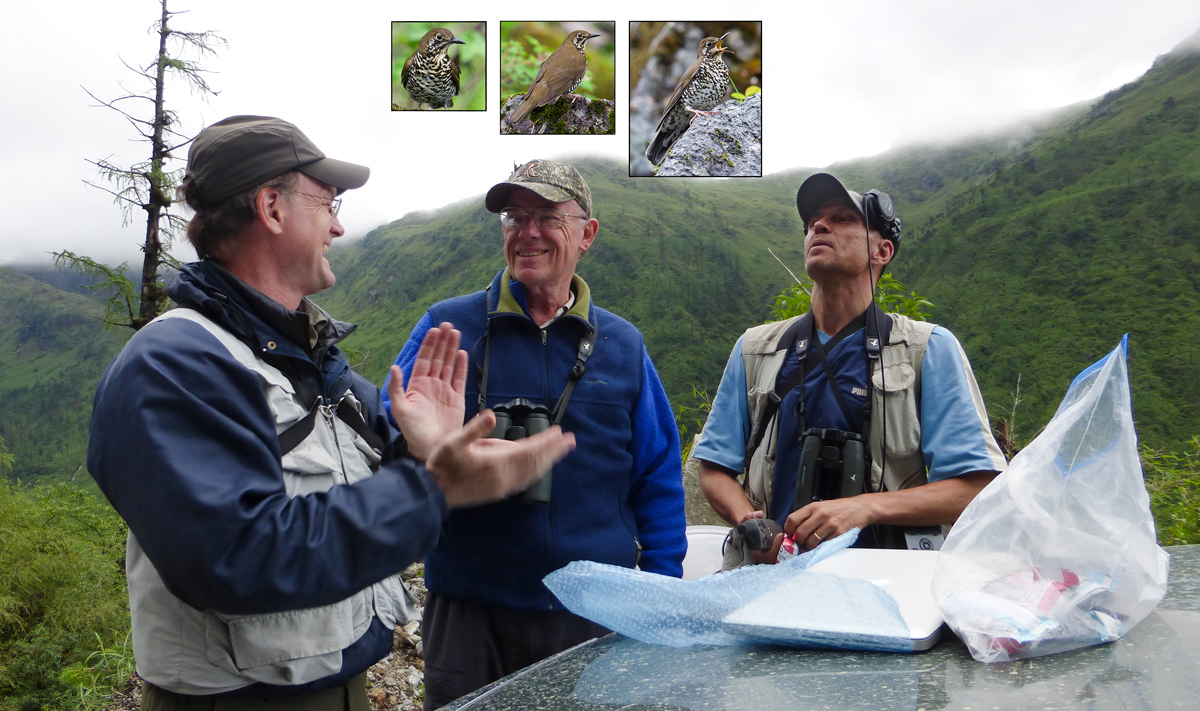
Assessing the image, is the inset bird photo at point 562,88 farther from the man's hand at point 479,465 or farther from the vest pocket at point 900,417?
the man's hand at point 479,465

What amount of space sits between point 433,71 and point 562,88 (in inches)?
44.8

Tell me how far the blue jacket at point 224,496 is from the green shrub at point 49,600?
27.5 ft

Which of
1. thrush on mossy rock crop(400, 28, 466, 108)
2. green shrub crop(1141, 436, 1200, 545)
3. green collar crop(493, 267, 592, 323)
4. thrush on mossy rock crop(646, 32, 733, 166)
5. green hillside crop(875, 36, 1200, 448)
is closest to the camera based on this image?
green collar crop(493, 267, 592, 323)

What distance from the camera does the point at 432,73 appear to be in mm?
5703

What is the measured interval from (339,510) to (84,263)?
925cm

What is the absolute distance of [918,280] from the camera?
1398 inches

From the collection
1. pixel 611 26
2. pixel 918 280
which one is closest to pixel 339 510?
pixel 611 26

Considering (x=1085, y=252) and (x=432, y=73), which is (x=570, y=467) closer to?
(x=432, y=73)

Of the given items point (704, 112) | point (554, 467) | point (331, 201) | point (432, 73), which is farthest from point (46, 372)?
point (331, 201)

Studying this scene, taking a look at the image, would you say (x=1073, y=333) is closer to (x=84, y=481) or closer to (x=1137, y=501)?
(x=1137, y=501)

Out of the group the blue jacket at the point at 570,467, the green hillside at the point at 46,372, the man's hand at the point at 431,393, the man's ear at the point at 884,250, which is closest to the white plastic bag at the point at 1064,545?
the man's hand at the point at 431,393

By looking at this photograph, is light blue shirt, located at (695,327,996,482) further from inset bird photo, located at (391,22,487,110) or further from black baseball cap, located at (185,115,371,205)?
inset bird photo, located at (391,22,487,110)

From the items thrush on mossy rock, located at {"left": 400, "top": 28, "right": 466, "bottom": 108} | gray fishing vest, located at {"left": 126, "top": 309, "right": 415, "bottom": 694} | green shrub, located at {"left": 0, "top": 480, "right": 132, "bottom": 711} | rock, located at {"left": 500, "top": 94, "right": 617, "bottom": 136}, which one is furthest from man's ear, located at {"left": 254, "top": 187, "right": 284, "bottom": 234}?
green shrub, located at {"left": 0, "top": 480, "right": 132, "bottom": 711}

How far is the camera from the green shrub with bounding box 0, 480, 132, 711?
8.79 m
